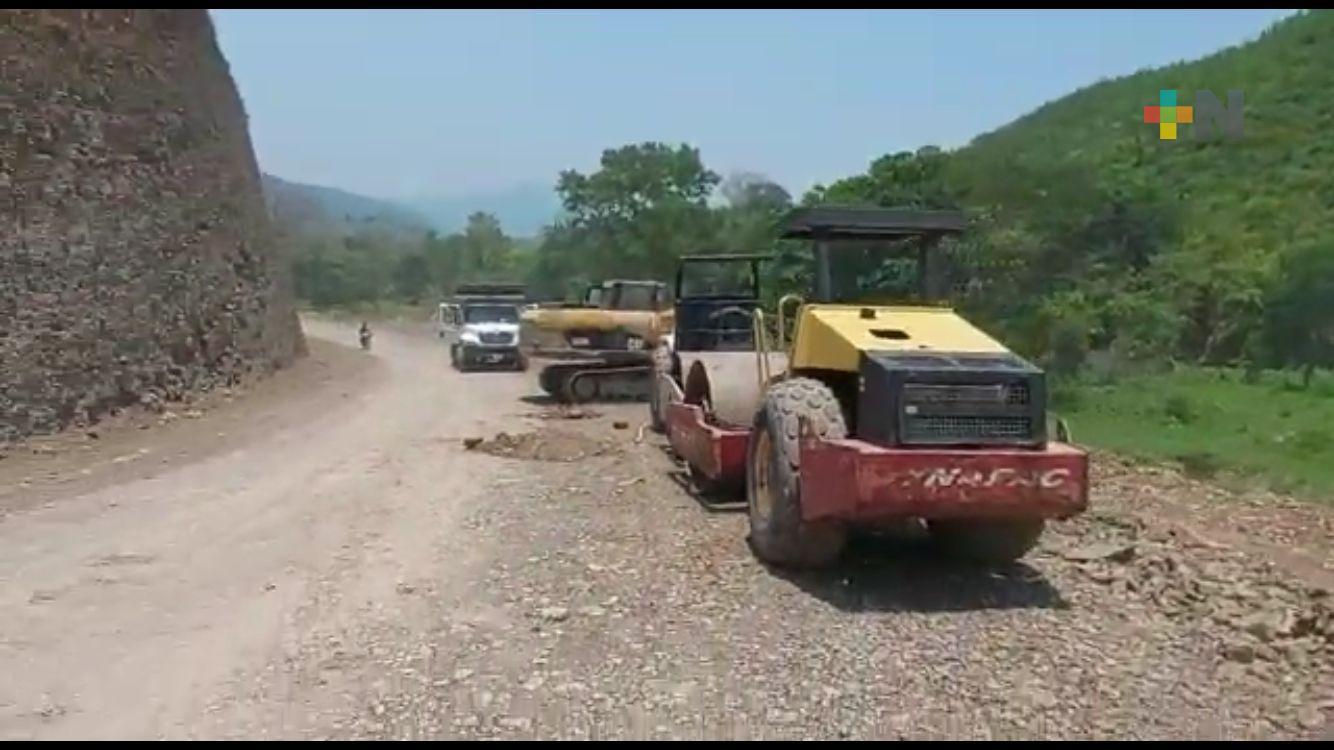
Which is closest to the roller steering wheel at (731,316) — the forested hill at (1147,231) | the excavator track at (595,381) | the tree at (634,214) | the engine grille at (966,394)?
the engine grille at (966,394)

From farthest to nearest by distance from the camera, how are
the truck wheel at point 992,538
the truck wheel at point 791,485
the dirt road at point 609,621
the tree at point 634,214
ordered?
the tree at point 634,214, the truck wheel at point 992,538, the truck wheel at point 791,485, the dirt road at point 609,621

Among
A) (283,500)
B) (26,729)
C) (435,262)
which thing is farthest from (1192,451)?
(435,262)

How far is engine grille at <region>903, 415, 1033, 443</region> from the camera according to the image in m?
7.11

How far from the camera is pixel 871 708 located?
17.6 ft

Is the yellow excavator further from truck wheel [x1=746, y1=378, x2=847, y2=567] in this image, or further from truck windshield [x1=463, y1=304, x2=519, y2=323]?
truck wheel [x1=746, y1=378, x2=847, y2=567]

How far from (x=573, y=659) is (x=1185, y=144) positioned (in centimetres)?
4268

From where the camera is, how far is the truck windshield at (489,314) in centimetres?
3041

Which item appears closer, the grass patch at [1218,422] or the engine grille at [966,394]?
the engine grille at [966,394]

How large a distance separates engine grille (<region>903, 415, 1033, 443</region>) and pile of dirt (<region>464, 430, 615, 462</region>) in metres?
6.54

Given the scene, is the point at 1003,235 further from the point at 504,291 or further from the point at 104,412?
the point at 504,291

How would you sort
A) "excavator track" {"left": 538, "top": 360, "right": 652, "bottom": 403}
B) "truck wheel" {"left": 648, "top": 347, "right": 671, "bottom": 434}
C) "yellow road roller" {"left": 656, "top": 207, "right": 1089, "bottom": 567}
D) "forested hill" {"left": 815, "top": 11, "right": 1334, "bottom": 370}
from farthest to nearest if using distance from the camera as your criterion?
1. "forested hill" {"left": 815, "top": 11, "right": 1334, "bottom": 370}
2. "excavator track" {"left": 538, "top": 360, "right": 652, "bottom": 403}
3. "truck wheel" {"left": 648, "top": 347, "right": 671, "bottom": 434}
4. "yellow road roller" {"left": 656, "top": 207, "right": 1089, "bottom": 567}

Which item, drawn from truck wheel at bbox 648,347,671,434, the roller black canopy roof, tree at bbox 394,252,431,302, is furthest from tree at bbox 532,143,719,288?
the roller black canopy roof

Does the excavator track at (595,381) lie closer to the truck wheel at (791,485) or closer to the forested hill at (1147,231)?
the forested hill at (1147,231)

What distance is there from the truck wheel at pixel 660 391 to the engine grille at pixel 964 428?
6729 mm
